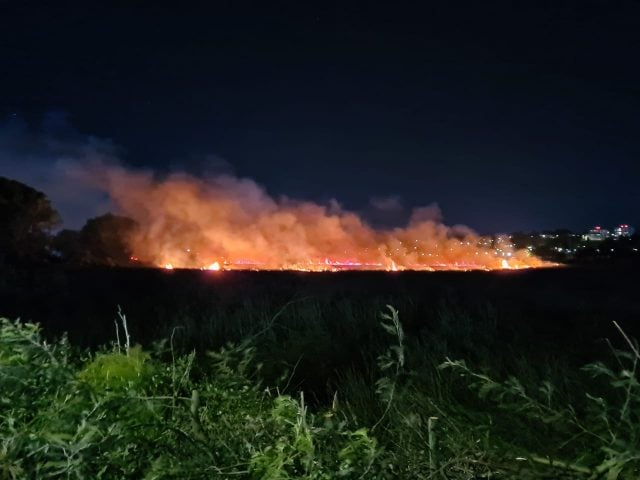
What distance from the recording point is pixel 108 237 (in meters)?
36.2

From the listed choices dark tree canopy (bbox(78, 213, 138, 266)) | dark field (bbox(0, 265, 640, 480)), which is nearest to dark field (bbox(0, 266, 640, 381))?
dark field (bbox(0, 265, 640, 480))

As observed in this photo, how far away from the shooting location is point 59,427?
137 inches

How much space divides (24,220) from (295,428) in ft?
91.1

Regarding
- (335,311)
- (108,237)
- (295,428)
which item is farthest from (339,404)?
(108,237)

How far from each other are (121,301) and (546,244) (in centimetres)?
3782

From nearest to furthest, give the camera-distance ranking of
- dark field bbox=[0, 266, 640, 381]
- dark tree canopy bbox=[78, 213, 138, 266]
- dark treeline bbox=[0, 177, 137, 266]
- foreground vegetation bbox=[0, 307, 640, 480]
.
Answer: foreground vegetation bbox=[0, 307, 640, 480], dark field bbox=[0, 266, 640, 381], dark treeline bbox=[0, 177, 137, 266], dark tree canopy bbox=[78, 213, 138, 266]

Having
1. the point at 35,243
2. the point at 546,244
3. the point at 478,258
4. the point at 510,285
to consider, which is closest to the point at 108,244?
the point at 35,243

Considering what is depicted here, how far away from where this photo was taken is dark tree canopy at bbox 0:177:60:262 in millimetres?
27375

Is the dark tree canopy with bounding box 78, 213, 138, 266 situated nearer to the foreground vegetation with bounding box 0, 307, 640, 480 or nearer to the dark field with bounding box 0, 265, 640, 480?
the dark field with bounding box 0, 265, 640, 480

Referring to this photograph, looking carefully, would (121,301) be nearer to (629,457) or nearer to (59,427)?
(59,427)

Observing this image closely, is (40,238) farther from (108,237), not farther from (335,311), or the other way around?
(335,311)

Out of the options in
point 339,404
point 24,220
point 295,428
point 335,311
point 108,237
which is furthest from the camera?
point 108,237

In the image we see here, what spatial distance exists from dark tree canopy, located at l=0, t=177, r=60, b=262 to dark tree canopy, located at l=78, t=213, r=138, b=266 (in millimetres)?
5860

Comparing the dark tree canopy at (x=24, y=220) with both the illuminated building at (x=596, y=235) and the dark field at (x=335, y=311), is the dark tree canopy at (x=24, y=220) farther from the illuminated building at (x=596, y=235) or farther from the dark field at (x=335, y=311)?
the illuminated building at (x=596, y=235)
